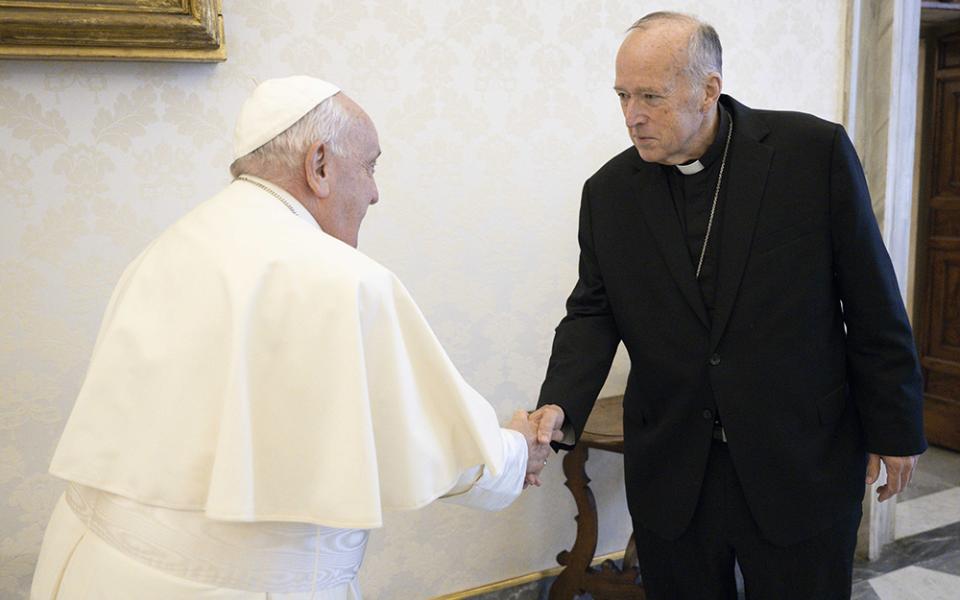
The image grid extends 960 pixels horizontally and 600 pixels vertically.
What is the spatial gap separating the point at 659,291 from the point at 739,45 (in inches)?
67.1

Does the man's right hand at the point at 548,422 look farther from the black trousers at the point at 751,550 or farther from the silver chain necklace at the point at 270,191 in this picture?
the silver chain necklace at the point at 270,191

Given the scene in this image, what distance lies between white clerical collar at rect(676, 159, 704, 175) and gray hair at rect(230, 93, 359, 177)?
897 millimetres

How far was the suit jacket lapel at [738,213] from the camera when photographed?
2.05 meters

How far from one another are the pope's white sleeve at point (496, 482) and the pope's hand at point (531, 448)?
0.36ft

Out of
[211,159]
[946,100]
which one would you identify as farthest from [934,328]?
[211,159]

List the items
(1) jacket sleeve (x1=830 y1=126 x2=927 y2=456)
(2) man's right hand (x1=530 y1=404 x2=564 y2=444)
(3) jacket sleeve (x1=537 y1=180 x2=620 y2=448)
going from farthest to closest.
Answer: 1. (3) jacket sleeve (x1=537 y1=180 x2=620 y2=448)
2. (2) man's right hand (x1=530 y1=404 x2=564 y2=444)
3. (1) jacket sleeve (x1=830 y1=126 x2=927 y2=456)

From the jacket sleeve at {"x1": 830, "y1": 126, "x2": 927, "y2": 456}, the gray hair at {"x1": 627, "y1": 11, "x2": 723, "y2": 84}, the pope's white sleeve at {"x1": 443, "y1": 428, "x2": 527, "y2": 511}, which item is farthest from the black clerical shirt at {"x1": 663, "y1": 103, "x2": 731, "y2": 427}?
the pope's white sleeve at {"x1": 443, "y1": 428, "x2": 527, "y2": 511}

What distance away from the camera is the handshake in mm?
2041

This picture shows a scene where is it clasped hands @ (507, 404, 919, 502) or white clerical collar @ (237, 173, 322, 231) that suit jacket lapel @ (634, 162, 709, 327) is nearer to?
clasped hands @ (507, 404, 919, 502)

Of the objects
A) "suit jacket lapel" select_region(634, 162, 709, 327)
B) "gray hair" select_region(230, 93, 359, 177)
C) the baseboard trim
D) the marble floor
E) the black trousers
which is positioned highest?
"gray hair" select_region(230, 93, 359, 177)

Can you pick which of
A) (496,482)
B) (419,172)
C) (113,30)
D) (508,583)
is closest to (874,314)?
(496,482)

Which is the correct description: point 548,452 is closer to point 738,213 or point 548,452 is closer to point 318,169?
point 738,213

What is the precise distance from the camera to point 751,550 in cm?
212

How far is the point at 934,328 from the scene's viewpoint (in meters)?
5.41
